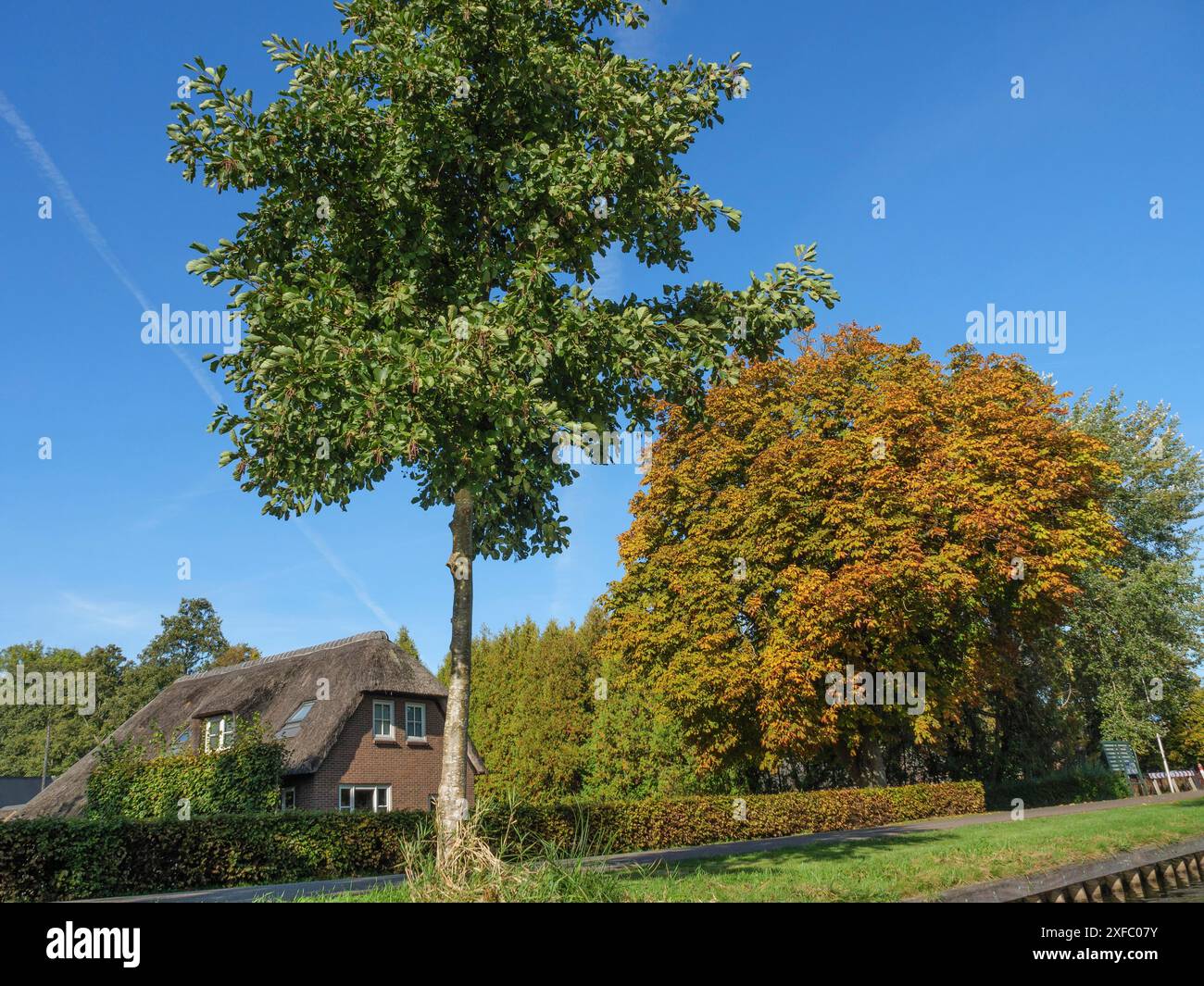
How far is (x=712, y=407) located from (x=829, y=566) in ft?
24.1

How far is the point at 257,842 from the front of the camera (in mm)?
20375

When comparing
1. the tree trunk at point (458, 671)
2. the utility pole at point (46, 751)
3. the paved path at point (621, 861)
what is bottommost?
the utility pole at point (46, 751)

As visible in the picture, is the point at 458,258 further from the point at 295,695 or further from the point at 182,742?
the point at 182,742

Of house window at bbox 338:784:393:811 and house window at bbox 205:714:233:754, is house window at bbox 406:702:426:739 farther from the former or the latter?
house window at bbox 205:714:233:754

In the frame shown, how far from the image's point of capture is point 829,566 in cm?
3077

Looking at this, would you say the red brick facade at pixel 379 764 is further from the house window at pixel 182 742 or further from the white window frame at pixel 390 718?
the house window at pixel 182 742

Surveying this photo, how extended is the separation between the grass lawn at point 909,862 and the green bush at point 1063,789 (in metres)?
10.6

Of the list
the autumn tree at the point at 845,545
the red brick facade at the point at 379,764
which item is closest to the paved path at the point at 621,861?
the autumn tree at the point at 845,545

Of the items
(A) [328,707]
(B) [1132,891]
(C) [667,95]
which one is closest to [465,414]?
(C) [667,95]

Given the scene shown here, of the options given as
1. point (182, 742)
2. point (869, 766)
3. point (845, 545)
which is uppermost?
point (845, 545)

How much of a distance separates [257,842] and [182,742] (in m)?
19.7

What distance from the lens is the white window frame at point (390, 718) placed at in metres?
34.3
